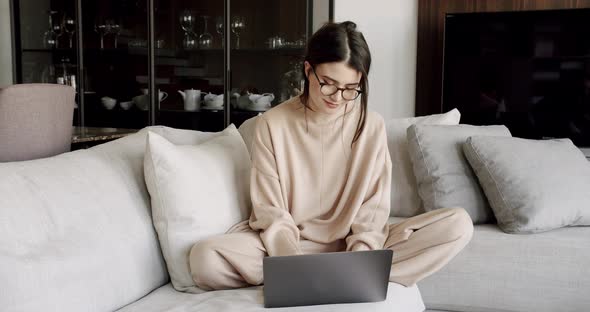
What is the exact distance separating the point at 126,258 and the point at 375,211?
722 mm

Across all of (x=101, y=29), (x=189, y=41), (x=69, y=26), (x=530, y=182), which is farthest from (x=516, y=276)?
(x=69, y=26)

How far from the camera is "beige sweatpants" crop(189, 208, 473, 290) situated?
5.67 ft

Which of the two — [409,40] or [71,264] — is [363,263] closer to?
[71,264]

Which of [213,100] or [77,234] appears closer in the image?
[77,234]

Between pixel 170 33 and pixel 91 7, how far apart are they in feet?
2.22

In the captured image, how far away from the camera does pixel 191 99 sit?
441cm

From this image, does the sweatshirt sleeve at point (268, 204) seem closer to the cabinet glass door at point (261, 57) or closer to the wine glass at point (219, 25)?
the cabinet glass door at point (261, 57)

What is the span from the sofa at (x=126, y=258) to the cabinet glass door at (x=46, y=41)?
114 inches

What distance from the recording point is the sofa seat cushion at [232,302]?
1571 mm

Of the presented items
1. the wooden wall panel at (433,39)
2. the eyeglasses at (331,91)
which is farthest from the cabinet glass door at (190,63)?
the eyeglasses at (331,91)

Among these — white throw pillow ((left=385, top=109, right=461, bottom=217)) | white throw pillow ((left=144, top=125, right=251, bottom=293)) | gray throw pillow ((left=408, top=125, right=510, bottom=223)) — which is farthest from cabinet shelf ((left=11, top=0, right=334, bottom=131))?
white throw pillow ((left=144, top=125, right=251, bottom=293))

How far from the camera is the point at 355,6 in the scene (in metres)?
4.04

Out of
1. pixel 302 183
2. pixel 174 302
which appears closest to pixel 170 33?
pixel 302 183

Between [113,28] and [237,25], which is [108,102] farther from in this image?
[237,25]
